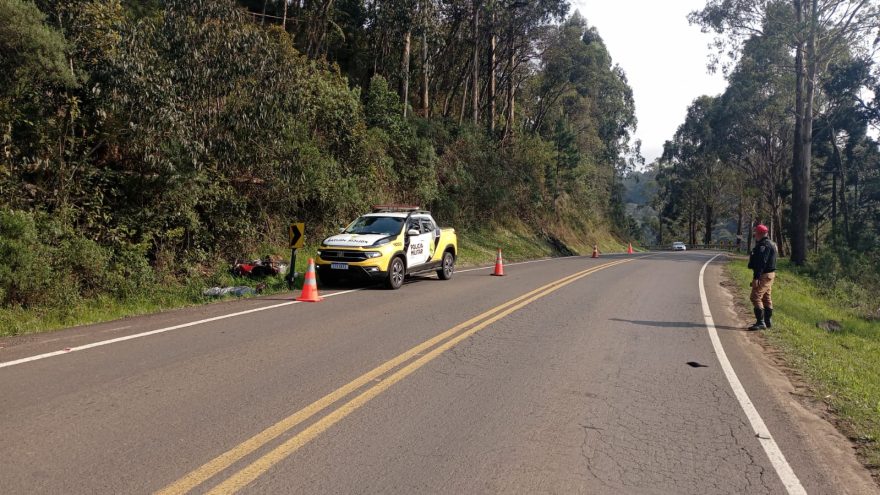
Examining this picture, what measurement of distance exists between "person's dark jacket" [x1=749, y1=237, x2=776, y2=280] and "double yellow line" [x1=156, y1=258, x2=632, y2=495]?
17.2 feet

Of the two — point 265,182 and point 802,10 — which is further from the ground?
point 802,10

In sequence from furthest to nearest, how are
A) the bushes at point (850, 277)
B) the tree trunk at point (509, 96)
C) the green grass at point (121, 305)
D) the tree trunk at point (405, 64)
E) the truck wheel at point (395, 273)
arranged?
the tree trunk at point (509, 96), the tree trunk at point (405, 64), the bushes at point (850, 277), the truck wheel at point (395, 273), the green grass at point (121, 305)

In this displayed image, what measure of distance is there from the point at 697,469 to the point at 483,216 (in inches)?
1185

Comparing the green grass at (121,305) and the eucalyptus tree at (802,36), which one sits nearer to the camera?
the green grass at (121,305)

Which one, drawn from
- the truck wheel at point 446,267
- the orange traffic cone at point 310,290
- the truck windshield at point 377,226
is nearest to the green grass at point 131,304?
the orange traffic cone at point 310,290

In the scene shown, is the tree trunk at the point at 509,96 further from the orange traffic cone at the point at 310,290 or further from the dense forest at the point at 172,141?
the orange traffic cone at the point at 310,290

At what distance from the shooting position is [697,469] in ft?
14.0

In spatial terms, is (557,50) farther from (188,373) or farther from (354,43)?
(188,373)

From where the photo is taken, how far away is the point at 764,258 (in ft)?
33.4

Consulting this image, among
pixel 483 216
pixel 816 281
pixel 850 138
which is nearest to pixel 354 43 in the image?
pixel 483 216

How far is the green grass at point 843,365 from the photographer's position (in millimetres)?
5414

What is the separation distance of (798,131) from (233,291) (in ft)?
Result: 98.3

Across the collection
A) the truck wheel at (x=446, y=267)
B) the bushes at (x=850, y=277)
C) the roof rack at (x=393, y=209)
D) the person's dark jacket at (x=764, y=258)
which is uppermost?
the roof rack at (x=393, y=209)

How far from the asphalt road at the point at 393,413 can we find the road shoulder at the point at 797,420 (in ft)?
0.08
